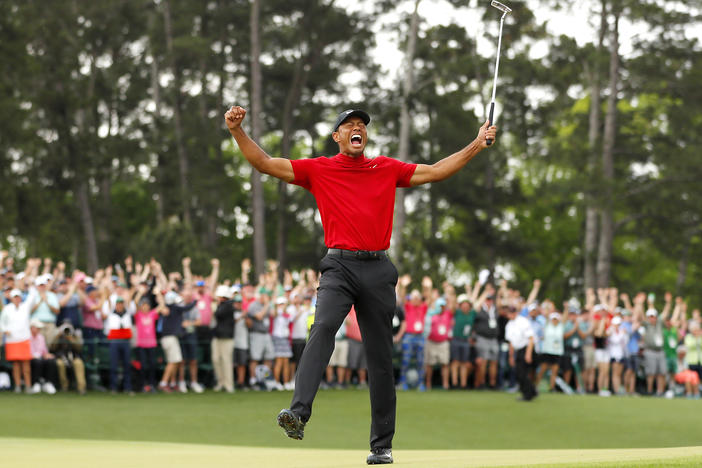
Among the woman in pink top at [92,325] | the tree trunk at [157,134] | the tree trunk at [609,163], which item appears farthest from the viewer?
the tree trunk at [157,134]

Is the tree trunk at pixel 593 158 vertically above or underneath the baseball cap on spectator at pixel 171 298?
above

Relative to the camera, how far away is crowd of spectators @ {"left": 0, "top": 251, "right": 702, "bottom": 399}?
1931 centimetres

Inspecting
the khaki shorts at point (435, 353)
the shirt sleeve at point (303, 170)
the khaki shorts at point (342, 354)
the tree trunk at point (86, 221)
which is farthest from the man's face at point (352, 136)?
the tree trunk at point (86, 221)

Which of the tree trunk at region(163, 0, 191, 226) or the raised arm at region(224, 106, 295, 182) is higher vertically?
the tree trunk at region(163, 0, 191, 226)

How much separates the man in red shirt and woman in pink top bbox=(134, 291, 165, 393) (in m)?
12.0

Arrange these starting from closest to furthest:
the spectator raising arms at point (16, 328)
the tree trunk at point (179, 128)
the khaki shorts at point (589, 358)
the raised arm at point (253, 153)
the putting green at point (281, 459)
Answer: the putting green at point (281, 459), the raised arm at point (253, 153), the spectator raising arms at point (16, 328), the khaki shorts at point (589, 358), the tree trunk at point (179, 128)

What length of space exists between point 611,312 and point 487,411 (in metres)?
7.90

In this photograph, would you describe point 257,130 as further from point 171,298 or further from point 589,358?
point 171,298

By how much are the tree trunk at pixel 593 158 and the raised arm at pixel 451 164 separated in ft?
Result: 96.3

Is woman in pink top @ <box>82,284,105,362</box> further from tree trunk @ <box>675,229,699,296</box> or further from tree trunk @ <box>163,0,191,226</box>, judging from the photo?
tree trunk @ <box>675,229,699,296</box>

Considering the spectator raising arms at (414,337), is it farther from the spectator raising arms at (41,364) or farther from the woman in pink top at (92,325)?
the spectator raising arms at (41,364)

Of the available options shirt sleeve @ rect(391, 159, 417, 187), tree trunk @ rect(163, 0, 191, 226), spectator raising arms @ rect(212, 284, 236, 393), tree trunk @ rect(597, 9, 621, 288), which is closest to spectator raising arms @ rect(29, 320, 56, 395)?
spectator raising arms @ rect(212, 284, 236, 393)

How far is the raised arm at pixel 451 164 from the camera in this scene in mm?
7902

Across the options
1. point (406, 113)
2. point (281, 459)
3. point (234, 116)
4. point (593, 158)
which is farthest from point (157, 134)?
point (234, 116)
